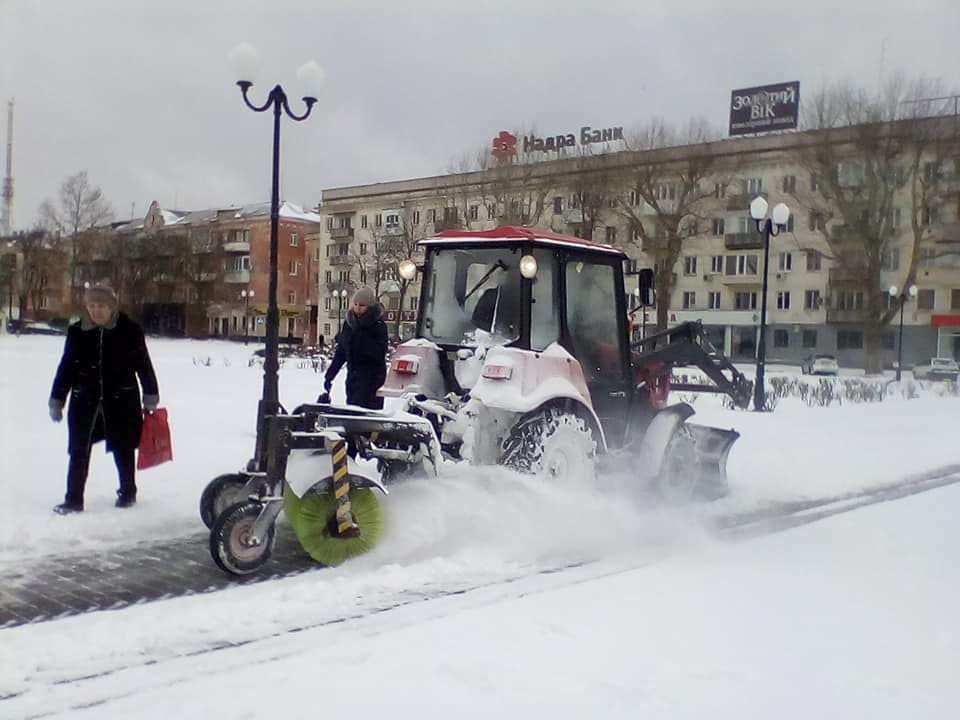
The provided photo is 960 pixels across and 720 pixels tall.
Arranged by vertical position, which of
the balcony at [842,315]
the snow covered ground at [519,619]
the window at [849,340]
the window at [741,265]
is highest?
the window at [741,265]

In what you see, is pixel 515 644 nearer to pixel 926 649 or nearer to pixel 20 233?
pixel 926 649

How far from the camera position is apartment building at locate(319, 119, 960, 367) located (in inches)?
1294

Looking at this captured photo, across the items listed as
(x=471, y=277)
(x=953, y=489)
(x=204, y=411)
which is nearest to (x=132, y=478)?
(x=471, y=277)

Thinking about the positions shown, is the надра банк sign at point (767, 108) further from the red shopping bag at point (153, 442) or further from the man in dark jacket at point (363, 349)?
the red shopping bag at point (153, 442)

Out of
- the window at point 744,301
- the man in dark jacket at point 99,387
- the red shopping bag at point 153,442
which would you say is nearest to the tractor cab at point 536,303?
the red shopping bag at point 153,442

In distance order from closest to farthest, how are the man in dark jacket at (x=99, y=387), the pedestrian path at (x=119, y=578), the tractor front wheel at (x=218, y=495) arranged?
the pedestrian path at (x=119, y=578) → the tractor front wheel at (x=218, y=495) → the man in dark jacket at (x=99, y=387)

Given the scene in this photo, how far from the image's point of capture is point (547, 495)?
244 inches

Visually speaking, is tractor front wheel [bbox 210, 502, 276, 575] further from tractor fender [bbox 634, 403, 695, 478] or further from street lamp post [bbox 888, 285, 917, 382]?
street lamp post [bbox 888, 285, 917, 382]

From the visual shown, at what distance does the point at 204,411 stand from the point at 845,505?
883 cm

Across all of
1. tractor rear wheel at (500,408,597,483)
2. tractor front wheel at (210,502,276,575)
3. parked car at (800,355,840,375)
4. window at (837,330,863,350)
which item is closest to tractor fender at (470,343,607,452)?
tractor rear wheel at (500,408,597,483)

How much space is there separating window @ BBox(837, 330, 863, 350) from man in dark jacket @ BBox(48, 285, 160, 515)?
149ft

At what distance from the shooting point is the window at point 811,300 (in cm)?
4891

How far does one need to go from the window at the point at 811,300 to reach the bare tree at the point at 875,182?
936 cm

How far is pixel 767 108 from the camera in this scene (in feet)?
155
